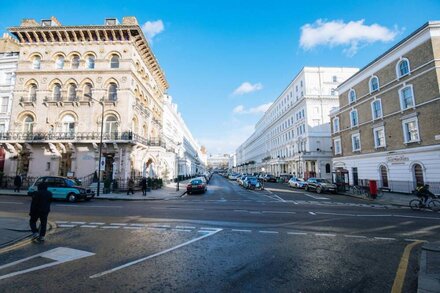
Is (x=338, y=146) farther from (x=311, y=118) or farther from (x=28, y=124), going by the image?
(x=28, y=124)

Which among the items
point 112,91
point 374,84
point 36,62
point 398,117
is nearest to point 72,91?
point 112,91

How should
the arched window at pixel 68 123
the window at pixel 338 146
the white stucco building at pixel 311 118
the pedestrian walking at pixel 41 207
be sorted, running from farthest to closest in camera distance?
the white stucco building at pixel 311 118 < the window at pixel 338 146 < the arched window at pixel 68 123 < the pedestrian walking at pixel 41 207

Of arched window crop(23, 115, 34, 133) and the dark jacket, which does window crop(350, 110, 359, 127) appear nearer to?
the dark jacket

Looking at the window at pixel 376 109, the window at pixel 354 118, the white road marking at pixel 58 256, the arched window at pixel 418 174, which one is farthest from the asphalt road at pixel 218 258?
the window at pixel 354 118

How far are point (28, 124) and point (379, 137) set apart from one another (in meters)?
43.7

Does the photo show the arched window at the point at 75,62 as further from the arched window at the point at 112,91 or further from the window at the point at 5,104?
the window at the point at 5,104

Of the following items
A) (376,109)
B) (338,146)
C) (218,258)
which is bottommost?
(218,258)

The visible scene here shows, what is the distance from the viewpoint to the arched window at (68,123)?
28.2 metres

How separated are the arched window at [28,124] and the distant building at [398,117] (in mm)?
41252

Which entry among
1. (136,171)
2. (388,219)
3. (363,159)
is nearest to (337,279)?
(388,219)

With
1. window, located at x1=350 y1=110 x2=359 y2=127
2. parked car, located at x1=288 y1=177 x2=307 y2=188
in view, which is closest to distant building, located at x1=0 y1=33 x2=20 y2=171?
parked car, located at x1=288 y1=177 x2=307 y2=188

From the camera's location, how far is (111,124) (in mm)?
28078

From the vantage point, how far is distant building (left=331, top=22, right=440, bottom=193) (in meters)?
20.4

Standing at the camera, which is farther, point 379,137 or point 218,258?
point 379,137
